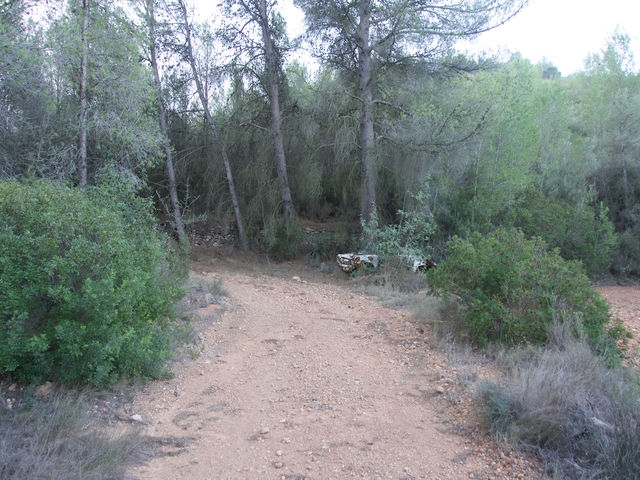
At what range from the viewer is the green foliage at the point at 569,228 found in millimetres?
14812

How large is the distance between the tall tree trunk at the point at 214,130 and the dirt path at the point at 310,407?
27.6 feet

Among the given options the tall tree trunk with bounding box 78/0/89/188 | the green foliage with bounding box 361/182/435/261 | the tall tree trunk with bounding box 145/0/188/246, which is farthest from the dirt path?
the tall tree trunk with bounding box 145/0/188/246

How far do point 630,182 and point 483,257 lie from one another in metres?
14.7

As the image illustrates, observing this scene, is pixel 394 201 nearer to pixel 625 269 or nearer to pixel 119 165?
pixel 625 269

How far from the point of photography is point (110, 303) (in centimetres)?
463

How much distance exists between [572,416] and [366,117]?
11520mm

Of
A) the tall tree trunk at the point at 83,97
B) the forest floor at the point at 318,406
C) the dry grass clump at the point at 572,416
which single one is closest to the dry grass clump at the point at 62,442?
the forest floor at the point at 318,406

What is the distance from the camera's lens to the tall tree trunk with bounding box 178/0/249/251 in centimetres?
1416

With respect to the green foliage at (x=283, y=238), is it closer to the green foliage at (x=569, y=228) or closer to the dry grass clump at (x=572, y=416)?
the green foliage at (x=569, y=228)

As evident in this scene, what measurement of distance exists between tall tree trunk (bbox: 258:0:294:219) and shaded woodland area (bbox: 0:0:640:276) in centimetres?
5

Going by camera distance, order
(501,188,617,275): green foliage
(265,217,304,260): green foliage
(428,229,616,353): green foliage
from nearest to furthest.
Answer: (428,229,616,353): green foliage → (501,188,617,275): green foliage → (265,217,304,260): green foliage

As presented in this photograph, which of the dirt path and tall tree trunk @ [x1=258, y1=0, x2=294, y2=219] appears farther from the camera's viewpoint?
tall tree trunk @ [x1=258, y1=0, x2=294, y2=219]

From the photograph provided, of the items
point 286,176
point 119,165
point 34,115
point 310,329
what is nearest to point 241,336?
point 310,329

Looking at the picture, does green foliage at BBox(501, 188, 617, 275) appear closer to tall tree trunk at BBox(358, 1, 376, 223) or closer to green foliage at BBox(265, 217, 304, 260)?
tall tree trunk at BBox(358, 1, 376, 223)
